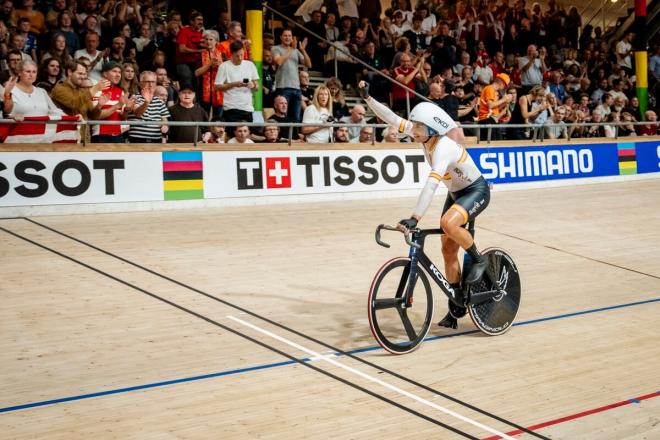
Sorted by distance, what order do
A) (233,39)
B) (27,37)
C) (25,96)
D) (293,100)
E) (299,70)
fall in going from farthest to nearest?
(299,70) → (293,100) → (233,39) → (27,37) → (25,96)

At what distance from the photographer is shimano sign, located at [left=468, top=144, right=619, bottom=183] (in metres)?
12.2

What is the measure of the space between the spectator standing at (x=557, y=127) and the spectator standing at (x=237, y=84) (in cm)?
531

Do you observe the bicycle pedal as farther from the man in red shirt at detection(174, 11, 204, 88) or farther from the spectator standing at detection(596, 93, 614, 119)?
the spectator standing at detection(596, 93, 614, 119)

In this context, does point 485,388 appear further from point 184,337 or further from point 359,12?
point 359,12

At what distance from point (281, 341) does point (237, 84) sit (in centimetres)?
542

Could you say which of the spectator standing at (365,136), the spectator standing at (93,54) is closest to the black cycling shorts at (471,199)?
the spectator standing at (365,136)

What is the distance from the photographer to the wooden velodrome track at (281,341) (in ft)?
13.5

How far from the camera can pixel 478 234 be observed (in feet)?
30.2

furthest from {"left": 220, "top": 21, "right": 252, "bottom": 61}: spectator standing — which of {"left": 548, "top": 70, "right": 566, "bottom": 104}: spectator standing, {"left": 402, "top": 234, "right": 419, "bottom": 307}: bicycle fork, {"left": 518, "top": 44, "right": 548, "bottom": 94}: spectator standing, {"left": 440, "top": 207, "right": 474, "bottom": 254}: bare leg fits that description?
{"left": 548, "top": 70, "right": 566, "bottom": 104}: spectator standing

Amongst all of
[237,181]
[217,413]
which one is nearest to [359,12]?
[237,181]

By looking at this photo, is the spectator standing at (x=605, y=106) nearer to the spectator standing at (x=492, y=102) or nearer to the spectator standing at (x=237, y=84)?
the spectator standing at (x=492, y=102)

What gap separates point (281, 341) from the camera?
17.6 ft

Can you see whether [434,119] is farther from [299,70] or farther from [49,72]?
[299,70]

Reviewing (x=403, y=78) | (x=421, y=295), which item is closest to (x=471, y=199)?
(x=421, y=295)
